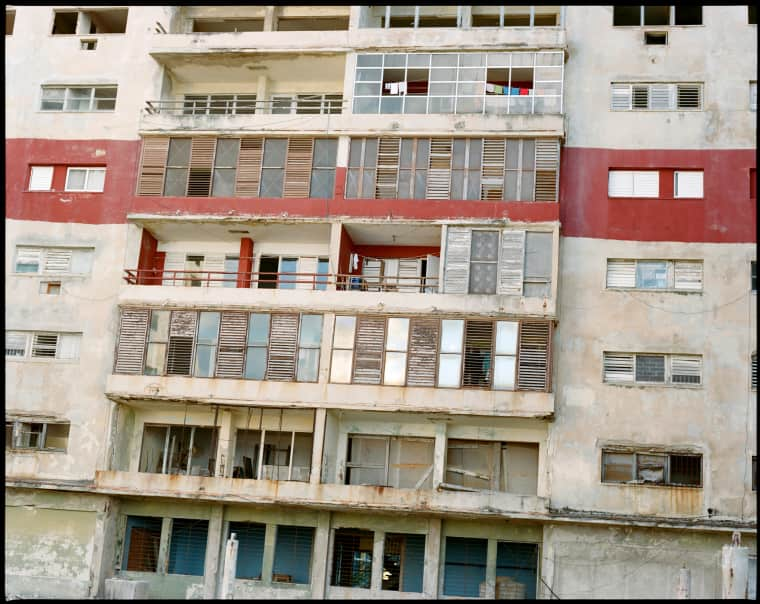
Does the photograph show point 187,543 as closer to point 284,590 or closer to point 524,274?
point 284,590

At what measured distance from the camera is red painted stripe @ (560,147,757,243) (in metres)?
29.2

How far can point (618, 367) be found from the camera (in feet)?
94.0

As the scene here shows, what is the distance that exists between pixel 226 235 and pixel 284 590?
11.2 m

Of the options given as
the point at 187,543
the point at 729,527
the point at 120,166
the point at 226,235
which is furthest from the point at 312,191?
the point at 729,527

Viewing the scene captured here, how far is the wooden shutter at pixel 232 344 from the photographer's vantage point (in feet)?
95.7

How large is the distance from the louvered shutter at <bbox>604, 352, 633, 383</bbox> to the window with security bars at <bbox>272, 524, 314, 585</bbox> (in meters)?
9.80

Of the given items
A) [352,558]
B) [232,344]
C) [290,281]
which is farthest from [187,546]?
[290,281]

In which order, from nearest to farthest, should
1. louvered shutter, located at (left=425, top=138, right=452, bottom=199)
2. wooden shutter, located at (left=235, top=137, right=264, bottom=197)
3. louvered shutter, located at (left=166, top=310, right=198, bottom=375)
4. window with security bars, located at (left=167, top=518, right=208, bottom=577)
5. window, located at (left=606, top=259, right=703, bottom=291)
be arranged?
window, located at (left=606, top=259, right=703, bottom=291), louvered shutter, located at (left=166, top=310, right=198, bottom=375), window with security bars, located at (left=167, top=518, right=208, bottom=577), louvered shutter, located at (left=425, top=138, right=452, bottom=199), wooden shutter, located at (left=235, top=137, right=264, bottom=197)

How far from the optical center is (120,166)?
32.0 m

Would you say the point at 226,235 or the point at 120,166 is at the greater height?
the point at 120,166

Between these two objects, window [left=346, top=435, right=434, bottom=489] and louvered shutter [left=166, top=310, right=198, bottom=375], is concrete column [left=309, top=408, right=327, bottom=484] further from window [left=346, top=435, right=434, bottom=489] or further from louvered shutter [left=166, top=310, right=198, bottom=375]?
louvered shutter [left=166, top=310, right=198, bottom=375]

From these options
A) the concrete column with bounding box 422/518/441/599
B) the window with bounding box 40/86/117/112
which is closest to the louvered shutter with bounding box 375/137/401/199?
the window with bounding box 40/86/117/112

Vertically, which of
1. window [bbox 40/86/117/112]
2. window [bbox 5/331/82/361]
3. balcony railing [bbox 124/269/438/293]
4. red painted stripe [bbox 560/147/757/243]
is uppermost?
window [bbox 40/86/117/112]

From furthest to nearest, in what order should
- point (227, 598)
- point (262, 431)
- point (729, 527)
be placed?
1. point (262, 431)
2. point (729, 527)
3. point (227, 598)
